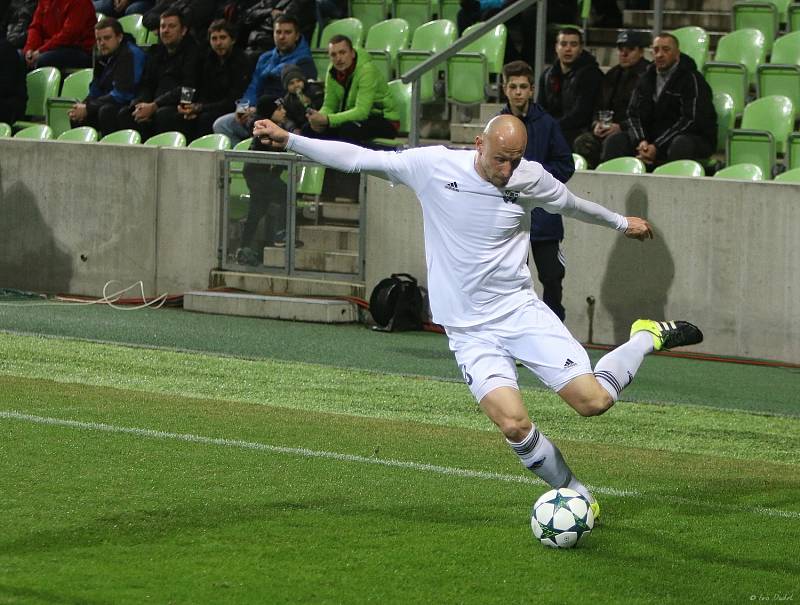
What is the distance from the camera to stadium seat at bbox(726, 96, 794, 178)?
12961mm

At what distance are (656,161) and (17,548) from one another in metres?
8.48

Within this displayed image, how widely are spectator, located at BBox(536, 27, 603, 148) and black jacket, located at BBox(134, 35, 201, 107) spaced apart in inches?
162

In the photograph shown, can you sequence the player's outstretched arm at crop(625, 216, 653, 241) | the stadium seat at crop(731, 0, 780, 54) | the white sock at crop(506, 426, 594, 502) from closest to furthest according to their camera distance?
1. the white sock at crop(506, 426, 594, 502)
2. the player's outstretched arm at crop(625, 216, 653, 241)
3. the stadium seat at crop(731, 0, 780, 54)

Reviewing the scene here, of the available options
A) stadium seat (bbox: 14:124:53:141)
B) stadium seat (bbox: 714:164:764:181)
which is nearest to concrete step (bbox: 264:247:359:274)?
stadium seat (bbox: 714:164:764:181)

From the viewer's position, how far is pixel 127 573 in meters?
5.50

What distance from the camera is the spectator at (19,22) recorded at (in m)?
19.4

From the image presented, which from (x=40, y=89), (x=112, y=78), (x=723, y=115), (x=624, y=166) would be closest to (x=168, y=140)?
(x=112, y=78)

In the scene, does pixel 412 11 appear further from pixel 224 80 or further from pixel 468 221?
pixel 468 221

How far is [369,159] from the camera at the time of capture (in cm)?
680

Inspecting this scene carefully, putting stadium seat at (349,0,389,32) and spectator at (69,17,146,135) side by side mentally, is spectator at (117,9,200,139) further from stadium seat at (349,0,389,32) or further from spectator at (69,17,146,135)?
stadium seat at (349,0,389,32)

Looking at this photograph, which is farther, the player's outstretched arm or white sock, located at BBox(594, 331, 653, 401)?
the player's outstretched arm

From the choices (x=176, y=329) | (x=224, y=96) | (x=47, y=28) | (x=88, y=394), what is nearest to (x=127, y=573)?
(x=88, y=394)

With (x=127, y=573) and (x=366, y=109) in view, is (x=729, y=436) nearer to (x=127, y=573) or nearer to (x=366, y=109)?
(x=127, y=573)

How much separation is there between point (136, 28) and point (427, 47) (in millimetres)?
4347
